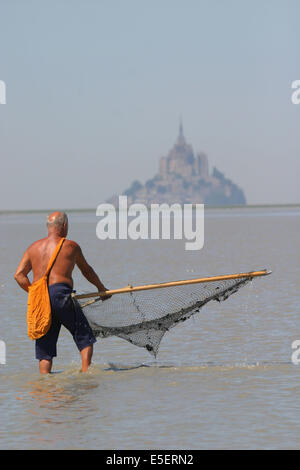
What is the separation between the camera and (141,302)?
1123cm

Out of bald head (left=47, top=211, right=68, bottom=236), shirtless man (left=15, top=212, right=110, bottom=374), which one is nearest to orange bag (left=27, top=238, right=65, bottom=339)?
shirtless man (left=15, top=212, right=110, bottom=374)

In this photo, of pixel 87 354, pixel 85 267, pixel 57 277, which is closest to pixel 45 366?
pixel 87 354

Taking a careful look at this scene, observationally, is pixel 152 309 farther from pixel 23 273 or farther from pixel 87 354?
pixel 23 273

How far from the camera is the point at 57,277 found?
10.1 meters

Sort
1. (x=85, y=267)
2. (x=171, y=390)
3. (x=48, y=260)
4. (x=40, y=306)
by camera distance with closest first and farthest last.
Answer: (x=171, y=390), (x=40, y=306), (x=48, y=260), (x=85, y=267)

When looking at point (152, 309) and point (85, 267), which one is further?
point (152, 309)

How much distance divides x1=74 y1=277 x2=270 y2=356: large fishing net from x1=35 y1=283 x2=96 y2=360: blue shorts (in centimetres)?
73

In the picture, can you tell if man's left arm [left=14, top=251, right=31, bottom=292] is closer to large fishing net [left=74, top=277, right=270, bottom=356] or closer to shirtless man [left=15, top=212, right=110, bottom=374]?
shirtless man [left=15, top=212, right=110, bottom=374]

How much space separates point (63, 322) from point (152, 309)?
4.47ft

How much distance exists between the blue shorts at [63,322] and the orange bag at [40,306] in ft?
0.22

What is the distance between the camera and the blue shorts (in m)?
10.0

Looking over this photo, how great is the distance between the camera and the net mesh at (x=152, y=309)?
436 inches

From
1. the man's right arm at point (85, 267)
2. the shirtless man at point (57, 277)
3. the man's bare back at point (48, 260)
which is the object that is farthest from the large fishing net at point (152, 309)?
the man's bare back at point (48, 260)
